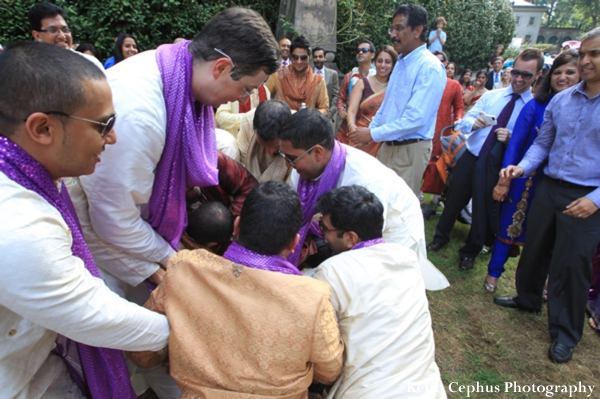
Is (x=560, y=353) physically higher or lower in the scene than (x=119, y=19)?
lower

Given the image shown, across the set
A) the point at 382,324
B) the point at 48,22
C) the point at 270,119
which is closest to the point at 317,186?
the point at 270,119

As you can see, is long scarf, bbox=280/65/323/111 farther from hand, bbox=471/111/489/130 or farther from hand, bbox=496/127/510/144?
hand, bbox=496/127/510/144

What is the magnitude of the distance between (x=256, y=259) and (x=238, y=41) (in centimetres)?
88

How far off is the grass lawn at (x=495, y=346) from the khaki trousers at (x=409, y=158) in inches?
Result: 44.3

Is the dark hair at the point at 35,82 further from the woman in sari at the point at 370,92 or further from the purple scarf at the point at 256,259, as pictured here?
the woman in sari at the point at 370,92

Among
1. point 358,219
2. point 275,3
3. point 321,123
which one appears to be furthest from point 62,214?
point 275,3

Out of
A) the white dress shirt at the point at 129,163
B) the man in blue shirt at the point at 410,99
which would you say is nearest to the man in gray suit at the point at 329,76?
the man in blue shirt at the point at 410,99

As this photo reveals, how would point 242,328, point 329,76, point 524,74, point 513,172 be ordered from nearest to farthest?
1. point 242,328
2. point 513,172
3. point 524,74
4. point 329,76

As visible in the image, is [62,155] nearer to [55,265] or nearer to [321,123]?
[55,265]

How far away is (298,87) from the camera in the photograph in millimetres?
4930

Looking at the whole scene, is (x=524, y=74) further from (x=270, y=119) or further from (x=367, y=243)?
(x=367, y=243)

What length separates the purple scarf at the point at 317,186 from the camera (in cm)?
236

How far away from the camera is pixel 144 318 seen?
4.11 feet

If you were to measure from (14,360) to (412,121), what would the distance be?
124 inches
